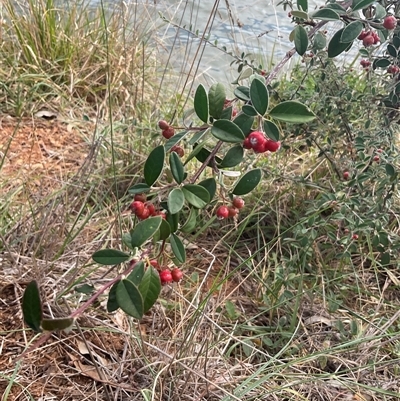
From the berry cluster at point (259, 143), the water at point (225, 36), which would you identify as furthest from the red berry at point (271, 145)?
the water at point (225, 36)

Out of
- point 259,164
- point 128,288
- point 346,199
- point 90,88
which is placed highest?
point 128,288

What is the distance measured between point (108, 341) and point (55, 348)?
0.13 meters

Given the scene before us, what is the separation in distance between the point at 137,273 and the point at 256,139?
0.28 m

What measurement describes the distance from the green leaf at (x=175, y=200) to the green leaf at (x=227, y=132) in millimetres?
109

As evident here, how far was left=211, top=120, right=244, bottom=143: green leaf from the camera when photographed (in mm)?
797

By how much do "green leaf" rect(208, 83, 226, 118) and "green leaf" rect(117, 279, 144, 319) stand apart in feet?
1.12

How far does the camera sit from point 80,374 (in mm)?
1204

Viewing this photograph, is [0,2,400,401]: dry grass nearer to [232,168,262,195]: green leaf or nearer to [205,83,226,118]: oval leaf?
[232,168,262,195]: green leaf

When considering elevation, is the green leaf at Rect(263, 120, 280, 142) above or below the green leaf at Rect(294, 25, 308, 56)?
below

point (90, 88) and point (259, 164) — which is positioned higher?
point (259, 164)

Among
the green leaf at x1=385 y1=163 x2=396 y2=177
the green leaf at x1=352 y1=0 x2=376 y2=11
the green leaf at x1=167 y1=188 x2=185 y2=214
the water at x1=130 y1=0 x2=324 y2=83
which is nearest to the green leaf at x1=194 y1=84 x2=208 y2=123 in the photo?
the green leaf at x1=167 y1=188 x2=185 y2=214

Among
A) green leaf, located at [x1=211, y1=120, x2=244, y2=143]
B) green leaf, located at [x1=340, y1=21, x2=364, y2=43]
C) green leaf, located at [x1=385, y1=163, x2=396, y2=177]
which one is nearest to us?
green leaf, located at [x1=211, y1=120, x2=244, y2=143]

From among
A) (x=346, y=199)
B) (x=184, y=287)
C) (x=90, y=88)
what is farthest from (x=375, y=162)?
(x=90, y=88)

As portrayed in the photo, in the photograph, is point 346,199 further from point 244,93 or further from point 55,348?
point 55,348
